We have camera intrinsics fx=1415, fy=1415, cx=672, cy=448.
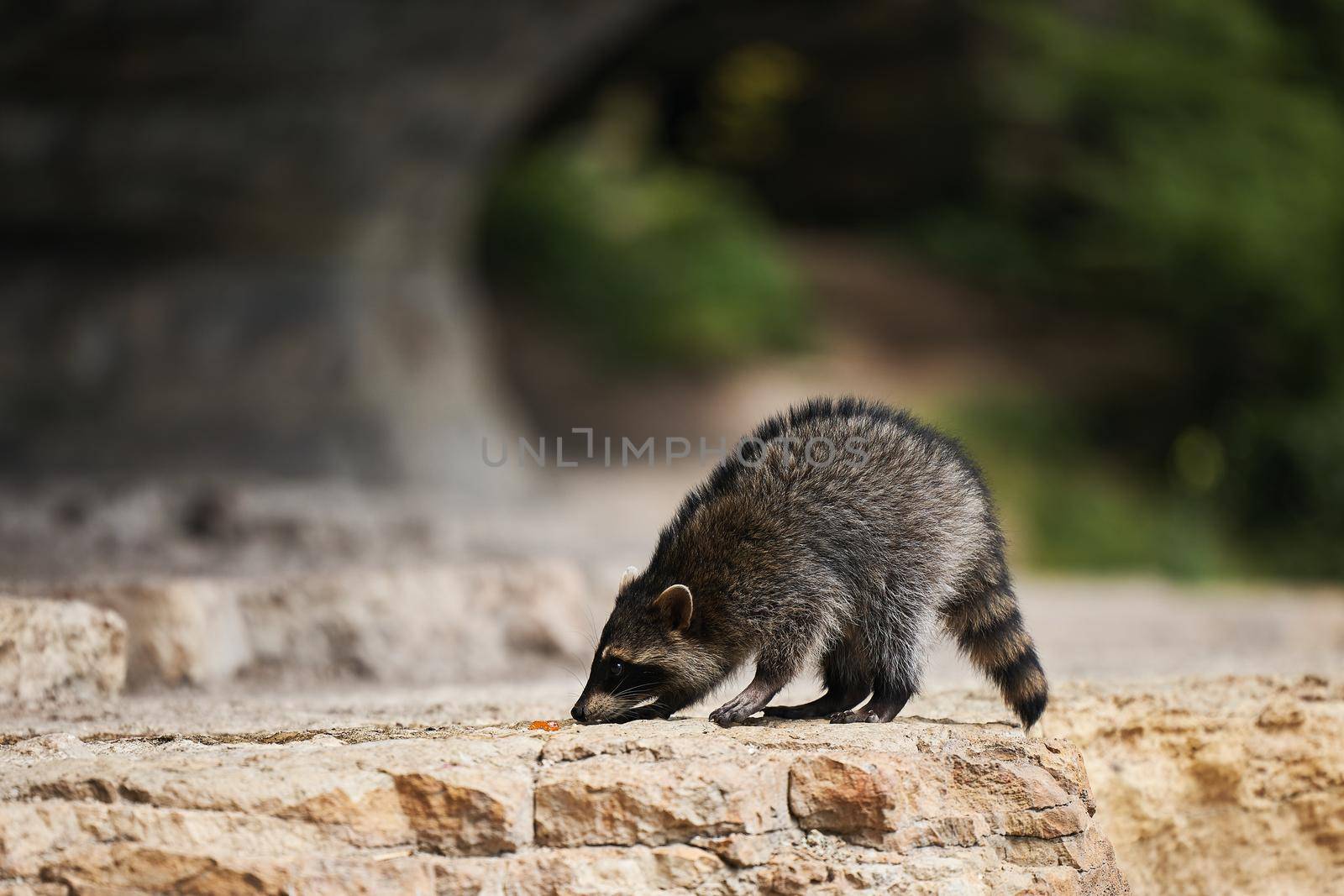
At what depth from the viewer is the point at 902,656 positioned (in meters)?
3.20

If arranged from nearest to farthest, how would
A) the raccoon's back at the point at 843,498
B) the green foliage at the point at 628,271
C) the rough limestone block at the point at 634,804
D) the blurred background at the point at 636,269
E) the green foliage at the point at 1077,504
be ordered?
the rough limestone block at the point at 634,804
the raccoon's back at the point at 843,498
the blurred background at the point at 636,269
the green foliage at the point at 1077,504
the green foliage at the point at 628,271

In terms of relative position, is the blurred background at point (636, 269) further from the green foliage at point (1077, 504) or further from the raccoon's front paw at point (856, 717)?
the raccoon's front paw at point (856, 717)

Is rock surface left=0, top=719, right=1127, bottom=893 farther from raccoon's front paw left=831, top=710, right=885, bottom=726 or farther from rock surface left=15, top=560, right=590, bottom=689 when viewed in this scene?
rock surface left=15, top=560, right=590, bottom=689

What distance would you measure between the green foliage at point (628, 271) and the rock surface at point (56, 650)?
11.0 m

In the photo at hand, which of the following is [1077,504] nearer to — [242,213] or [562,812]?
[242,213]

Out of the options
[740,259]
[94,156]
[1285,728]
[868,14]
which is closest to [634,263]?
[740,259]

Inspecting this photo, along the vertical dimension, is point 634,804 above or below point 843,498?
below

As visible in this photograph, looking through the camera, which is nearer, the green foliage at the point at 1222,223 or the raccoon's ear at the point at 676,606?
the raccoon's ear at the point at 676,606

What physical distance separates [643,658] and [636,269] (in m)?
11.9

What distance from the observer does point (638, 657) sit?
3.14m

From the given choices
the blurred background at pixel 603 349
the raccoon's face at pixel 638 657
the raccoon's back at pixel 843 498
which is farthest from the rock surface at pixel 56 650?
the raccoon's back at pixel 843 498

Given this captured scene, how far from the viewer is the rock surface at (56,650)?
3.59 metres

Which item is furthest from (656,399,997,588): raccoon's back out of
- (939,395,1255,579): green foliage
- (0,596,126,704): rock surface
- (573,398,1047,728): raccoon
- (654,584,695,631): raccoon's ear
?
(939,395,1255,579): green foliage

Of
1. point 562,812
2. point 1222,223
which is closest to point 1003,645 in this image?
point 562,812
